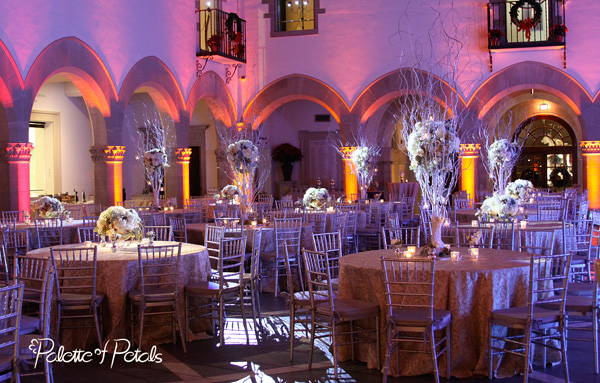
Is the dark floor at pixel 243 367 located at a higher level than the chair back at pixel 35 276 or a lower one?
lower

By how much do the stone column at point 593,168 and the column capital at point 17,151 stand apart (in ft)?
38.9

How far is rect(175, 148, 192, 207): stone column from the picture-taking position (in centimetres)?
1488

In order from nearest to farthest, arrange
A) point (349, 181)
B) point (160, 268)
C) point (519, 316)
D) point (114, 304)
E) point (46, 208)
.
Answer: point (519, 316)
point (114, 304)
point (160, 268)
point (46, 208)
point (349, 181)

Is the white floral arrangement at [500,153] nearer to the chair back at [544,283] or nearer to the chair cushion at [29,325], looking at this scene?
the chair back at [544,283]

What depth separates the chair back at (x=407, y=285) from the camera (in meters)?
4.74

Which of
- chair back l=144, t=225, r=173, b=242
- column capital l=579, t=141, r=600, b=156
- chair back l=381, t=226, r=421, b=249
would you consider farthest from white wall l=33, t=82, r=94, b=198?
column capital l=579, t=141, r=600, b=156

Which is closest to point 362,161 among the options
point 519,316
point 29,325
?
point 519,316

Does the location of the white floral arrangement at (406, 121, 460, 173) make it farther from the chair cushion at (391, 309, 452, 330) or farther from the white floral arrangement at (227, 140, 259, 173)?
the white floral arrangement at (227, 140, 259, 173)

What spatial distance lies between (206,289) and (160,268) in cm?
49

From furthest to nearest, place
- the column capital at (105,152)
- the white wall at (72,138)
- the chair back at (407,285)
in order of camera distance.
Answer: the white wall at (72,138)
the column capital at (105,152)
the chair back at (407,285)

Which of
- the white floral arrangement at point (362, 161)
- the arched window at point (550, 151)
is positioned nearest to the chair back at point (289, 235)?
the white floral arrangement at point (362, 161)

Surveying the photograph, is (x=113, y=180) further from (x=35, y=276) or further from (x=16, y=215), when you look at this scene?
(x=35, y=276)

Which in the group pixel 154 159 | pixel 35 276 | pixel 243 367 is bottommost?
pixel 243 367

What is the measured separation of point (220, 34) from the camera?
50.7 ft
